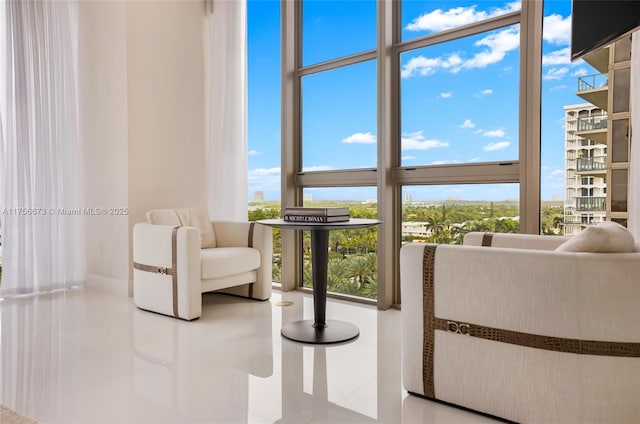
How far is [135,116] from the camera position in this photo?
379 cm

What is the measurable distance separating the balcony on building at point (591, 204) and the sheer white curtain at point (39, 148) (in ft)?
13.2

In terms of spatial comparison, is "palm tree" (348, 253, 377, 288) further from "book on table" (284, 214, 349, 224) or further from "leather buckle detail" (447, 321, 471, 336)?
"leather buckle detail" (447, 321, 471, 336)

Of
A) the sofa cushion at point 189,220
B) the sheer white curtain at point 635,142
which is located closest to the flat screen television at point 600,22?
the sheer white curtain at point 635,142

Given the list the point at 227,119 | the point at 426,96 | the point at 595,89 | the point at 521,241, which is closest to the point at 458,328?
the point at 521,241

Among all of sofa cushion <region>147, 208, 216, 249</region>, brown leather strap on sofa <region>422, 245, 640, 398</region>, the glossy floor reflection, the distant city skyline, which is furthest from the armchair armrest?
brown leather strap on sofa <region>422, 245, 640, 398</region>

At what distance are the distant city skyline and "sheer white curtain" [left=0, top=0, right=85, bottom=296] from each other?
1.70 meters

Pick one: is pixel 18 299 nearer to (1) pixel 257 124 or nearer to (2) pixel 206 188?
(2) pixel 206 188

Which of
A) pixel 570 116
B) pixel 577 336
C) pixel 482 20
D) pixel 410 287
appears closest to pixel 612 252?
pixel 577 336

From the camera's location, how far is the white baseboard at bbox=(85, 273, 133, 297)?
3.82m

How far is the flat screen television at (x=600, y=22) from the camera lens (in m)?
1.73

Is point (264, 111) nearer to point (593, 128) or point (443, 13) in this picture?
point (443, 13)

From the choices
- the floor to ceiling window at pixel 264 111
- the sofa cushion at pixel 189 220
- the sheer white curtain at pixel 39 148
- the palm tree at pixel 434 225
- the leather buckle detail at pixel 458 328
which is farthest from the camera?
the floor to ceiling window at pixel 264 111

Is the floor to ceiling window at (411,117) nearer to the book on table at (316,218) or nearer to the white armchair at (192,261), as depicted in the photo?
the white armchair at (192,261)

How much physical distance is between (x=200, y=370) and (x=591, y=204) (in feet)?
7.88
